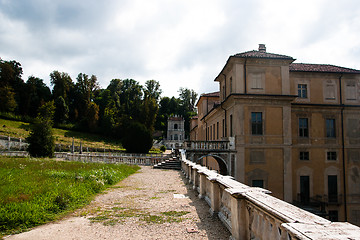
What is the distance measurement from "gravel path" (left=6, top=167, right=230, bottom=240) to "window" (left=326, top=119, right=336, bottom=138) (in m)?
20.0

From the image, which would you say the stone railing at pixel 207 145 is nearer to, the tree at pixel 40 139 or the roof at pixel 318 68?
the roof at pixel 318 68

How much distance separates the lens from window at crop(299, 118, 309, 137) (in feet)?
76.1

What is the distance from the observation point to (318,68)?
2455 cm

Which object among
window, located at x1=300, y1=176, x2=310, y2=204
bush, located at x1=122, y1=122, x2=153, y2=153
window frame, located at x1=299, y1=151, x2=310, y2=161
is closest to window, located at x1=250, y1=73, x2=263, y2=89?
window frame, located at x1=299, y1=151, x2=310, y2=161

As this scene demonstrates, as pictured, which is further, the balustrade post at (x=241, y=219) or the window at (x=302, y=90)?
the window at (x=302, y=90)

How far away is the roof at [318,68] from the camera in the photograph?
23.9 metres

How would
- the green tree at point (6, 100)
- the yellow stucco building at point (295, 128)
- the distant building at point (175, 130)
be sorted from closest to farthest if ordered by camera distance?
the yellow stucco building at point (295, 128), the green tree at point (6, 100), the distant building at point (175, 130)

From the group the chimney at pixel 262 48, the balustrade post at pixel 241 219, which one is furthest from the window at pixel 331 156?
the balustrade post at pixel 241 219

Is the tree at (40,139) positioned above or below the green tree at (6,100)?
below

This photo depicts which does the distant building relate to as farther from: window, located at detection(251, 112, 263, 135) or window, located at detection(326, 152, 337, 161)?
window, located at detection(251, 112, 263, 135)

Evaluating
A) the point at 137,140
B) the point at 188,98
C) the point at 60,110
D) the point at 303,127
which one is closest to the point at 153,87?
the point at 188,98

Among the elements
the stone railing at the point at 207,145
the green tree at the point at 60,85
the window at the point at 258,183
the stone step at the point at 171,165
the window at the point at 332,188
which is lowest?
the window at the point at 332,188

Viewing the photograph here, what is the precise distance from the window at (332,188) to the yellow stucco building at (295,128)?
0.19 feet

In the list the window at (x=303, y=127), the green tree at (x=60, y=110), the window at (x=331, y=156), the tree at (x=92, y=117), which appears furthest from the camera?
the green tree at (x=60, y=110)
